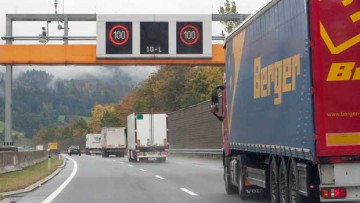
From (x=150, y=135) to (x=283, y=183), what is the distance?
31.8 m

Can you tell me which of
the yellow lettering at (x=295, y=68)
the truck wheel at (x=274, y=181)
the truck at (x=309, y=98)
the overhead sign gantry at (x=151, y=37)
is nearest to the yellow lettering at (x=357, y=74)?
the truck at (x=309, y=98)

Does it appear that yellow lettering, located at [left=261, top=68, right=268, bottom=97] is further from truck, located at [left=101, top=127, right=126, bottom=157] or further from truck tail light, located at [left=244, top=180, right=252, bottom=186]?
truck, located at [left=101, top=127, right=126, bottom=157]

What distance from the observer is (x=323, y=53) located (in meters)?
9.23

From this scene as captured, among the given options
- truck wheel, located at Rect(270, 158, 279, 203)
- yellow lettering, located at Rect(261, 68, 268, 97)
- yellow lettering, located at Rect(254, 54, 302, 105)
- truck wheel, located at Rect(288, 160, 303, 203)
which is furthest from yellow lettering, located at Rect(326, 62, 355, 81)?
truck wheel, located at Rect(270, 158, 279, 203)

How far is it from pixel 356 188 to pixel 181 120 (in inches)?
2230

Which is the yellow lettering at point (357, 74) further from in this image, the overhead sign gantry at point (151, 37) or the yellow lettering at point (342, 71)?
the overhead sign gantry at point (151, 37)

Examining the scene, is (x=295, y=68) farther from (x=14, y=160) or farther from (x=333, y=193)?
(x=14, y=160)

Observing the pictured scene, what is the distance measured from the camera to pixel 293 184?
10484 mm

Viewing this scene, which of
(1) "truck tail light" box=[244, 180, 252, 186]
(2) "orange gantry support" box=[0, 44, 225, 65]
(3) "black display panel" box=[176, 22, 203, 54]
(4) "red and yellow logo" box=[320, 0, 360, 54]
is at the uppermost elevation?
(3) "black display panel" box=[176, 22, 203, 54]

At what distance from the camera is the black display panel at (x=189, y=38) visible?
A: 29.9m

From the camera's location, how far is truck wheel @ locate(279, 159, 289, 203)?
35.7 feet

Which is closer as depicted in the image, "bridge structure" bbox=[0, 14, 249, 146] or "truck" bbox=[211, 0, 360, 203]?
"truck" bbox=[211, 0, 360, 203]

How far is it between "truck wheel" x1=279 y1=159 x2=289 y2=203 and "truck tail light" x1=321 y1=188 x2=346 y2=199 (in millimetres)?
1500

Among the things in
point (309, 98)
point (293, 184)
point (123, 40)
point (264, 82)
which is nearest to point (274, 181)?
point (293, 184)
